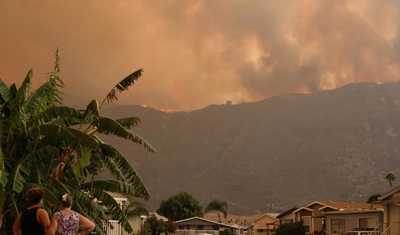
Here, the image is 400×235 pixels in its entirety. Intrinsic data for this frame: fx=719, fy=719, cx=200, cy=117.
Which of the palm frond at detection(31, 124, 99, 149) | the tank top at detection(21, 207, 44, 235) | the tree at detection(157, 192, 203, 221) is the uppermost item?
the tree at detection(157, 192, 203, 221)

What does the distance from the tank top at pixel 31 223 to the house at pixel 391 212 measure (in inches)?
1349

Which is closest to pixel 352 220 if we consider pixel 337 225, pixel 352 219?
pixel 352 219

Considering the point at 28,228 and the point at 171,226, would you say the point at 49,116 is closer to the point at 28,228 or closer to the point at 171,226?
the point at 28,228

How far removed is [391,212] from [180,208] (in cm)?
8191

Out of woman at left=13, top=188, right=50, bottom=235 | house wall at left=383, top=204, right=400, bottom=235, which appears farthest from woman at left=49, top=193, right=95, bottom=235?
house wall at left=383, top=204, right=400, bottom=235

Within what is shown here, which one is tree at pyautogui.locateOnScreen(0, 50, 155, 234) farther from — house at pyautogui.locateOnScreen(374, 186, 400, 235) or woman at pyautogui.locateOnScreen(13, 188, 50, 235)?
house at pyautogui.locateOnScreen(374, 186, 400, 235)

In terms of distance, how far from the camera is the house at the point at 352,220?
50191 mm

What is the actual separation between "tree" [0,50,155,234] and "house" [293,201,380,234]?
119 ft

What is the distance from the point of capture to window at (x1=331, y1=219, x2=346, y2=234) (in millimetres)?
54469

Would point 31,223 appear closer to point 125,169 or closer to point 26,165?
point 26,165

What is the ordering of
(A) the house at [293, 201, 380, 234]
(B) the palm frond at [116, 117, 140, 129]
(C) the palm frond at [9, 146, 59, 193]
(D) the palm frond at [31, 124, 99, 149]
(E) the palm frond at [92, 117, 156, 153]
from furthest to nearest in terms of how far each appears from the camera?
(A) the house at [293, 201, 380, 234] → (B) the palm frond at [116, 117, 140, 129] → (E) the palm frond at [92, 117, 156, 153] → (D) the palm frond at [31, 124, 99, 149] → (C) the palm frond at [9, 146, 59, 193]

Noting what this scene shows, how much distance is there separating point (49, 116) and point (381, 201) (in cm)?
2732

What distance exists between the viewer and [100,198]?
75.9 ft

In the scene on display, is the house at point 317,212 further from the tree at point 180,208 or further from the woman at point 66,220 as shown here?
the tree at point 180,208
